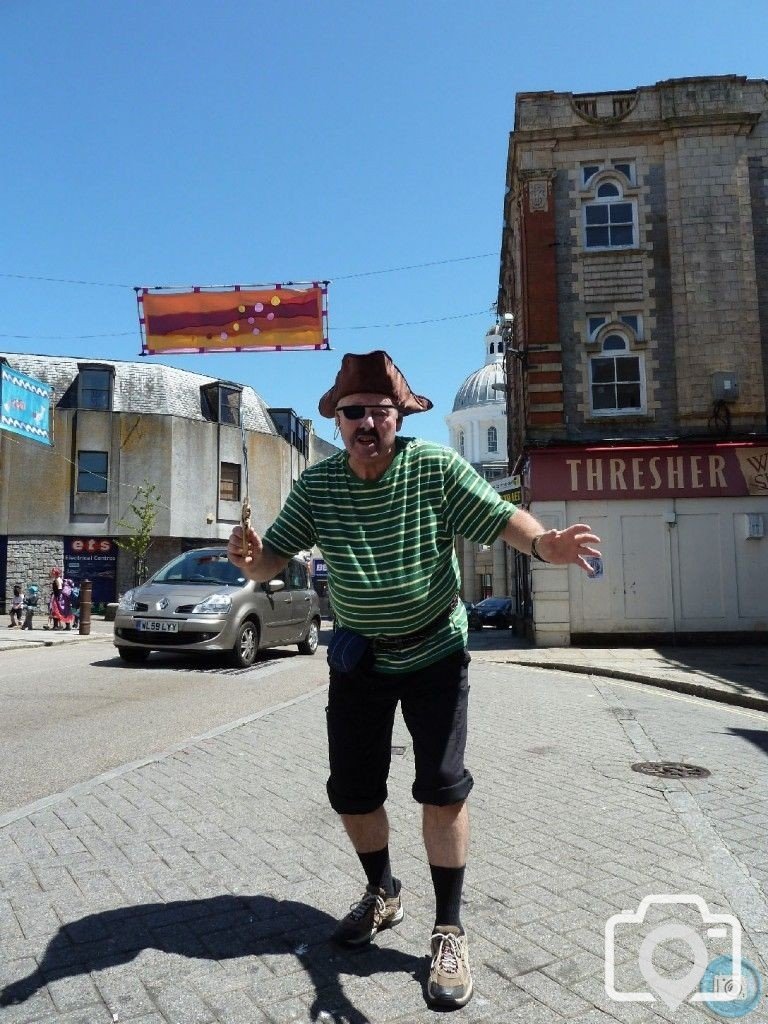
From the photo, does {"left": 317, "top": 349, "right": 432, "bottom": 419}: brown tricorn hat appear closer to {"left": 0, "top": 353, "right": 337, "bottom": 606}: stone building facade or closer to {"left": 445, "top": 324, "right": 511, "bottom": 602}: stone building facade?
{"left": 0, "top": 353, "right": 337, "bottom": 606}: stone building facade

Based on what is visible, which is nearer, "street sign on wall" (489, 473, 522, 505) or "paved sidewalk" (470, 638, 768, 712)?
"paved sidewalk" (470, 638, 768, 712)

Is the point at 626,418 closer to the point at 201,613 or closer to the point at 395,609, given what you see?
the point at 201,613

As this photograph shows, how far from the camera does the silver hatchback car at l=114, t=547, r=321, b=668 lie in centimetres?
1098

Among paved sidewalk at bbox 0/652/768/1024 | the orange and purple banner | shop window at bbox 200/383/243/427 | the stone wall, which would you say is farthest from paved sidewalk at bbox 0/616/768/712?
shop window at bbox 200/383/243/427

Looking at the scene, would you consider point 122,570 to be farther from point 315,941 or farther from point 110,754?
point 315,941

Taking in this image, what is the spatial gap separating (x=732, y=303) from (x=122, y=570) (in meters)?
26.1

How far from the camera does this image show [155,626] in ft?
36.0

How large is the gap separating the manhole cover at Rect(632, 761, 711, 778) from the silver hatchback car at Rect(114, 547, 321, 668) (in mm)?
5711

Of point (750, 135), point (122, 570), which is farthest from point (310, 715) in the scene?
point (122, 570)

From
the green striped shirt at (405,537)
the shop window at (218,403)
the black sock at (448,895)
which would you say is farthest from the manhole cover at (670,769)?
the shop window at (218,403)

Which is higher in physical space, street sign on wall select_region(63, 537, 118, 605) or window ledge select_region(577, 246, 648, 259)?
window ledge select_region(577, 246, 648, 259)

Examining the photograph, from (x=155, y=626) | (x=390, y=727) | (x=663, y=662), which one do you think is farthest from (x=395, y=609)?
(x=663, y=662)

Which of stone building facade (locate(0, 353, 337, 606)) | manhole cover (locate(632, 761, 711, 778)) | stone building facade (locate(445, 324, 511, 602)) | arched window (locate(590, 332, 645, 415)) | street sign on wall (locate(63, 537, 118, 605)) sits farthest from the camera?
stone building facade (locate(445, 324, 511, 602))

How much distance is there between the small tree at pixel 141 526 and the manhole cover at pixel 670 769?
29.9 m
